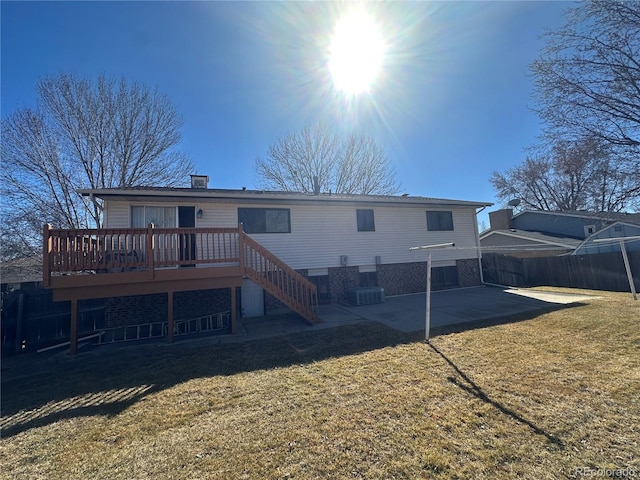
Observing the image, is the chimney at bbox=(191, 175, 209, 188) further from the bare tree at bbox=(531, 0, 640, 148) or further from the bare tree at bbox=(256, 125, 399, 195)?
the bare tree at bbox=(531, 0, 640, 148)

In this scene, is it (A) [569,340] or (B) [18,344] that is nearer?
(A) [569,340]

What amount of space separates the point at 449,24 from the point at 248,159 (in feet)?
46.7

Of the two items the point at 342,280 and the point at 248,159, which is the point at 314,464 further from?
the point at 248,159

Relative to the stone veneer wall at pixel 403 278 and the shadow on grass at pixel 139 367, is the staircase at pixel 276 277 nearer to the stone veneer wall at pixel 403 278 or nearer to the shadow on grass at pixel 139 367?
the shadow on grass at pixel 139 367

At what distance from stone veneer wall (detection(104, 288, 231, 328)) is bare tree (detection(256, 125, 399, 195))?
12.5 meters

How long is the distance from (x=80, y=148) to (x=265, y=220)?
38.1ft

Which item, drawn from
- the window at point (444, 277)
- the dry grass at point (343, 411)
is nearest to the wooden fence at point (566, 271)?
the window at point (444, 277)

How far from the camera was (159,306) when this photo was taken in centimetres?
883

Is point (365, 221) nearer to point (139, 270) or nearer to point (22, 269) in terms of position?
point (139, 270)

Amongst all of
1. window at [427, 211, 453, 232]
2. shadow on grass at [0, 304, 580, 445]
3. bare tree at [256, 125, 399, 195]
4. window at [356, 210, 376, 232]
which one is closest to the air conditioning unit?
window at [356, 210, 376, 232]

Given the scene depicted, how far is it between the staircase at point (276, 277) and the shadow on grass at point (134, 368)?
3.64 ft

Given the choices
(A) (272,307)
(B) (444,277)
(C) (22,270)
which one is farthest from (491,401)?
(C) (22,270)

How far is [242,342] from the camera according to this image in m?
6.78

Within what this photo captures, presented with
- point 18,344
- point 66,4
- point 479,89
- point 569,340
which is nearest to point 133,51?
point 66,4
